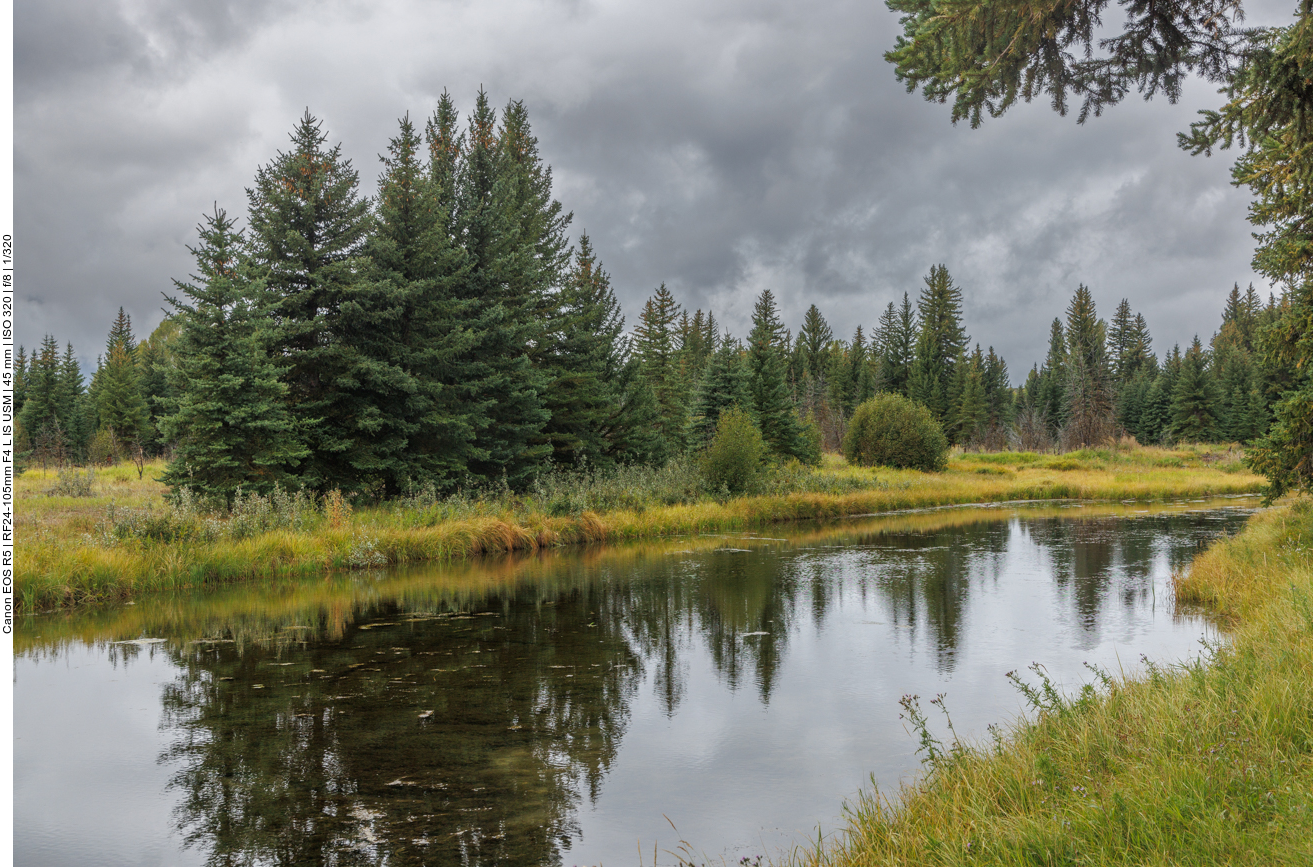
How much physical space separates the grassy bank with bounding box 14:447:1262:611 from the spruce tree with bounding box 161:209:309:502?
1.00 meters

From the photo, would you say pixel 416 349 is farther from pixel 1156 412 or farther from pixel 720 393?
pixel 1156 412

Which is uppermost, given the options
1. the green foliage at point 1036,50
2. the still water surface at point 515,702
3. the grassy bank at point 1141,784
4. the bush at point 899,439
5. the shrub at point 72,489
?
the green foliage at point 1036,50

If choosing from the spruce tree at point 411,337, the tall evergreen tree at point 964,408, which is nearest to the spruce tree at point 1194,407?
the tall evergreen tree at point 964,408

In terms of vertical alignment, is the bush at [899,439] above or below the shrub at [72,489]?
above

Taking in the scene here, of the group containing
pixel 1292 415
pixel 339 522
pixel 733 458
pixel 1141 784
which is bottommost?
pixel 1141 784

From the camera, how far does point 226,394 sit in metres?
16.8

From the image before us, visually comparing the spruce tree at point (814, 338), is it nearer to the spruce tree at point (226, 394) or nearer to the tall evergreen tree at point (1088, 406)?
the tall evergreen tree at point (1088, 406)

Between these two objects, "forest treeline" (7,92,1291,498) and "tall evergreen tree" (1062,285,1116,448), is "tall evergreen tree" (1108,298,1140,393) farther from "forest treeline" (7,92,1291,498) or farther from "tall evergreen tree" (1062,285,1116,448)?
"forest treeline" (7,92,1291,498)

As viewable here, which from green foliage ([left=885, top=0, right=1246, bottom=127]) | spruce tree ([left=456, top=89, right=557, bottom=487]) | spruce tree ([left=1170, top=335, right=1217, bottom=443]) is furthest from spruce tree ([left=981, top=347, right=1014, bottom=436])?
green foliage ([left=885, top=0, right=1246, bottom=127])

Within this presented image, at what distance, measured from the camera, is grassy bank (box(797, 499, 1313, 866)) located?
336 centimetres

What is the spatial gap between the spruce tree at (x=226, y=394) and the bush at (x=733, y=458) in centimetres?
1452

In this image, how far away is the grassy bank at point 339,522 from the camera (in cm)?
1326

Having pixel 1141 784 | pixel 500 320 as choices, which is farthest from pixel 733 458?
pixel 1141 784

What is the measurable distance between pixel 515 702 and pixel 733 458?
20754mm
